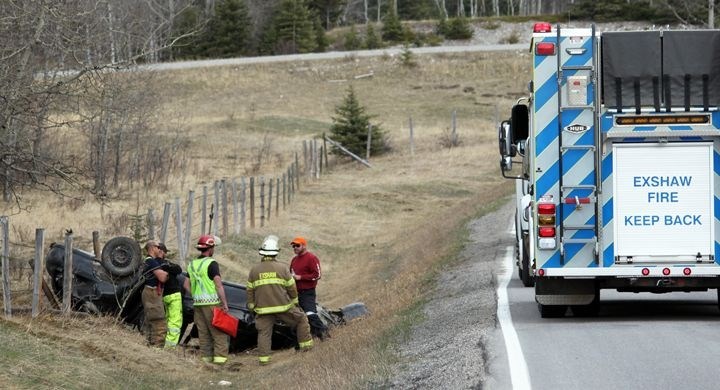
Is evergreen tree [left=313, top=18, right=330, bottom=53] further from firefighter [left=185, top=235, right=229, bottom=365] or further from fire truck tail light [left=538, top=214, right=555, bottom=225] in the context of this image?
fire truck tail light [left=538, top=214, right=555, bottom=225]

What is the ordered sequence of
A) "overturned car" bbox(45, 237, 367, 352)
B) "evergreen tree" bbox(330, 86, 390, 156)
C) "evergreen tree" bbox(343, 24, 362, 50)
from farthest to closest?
"evergreen tree" bbox(343, 24, 362, 50), "evergreen tree" bbox(330, 86, 390, 156), "overturned car" bbox(45, 237, 367, 352)

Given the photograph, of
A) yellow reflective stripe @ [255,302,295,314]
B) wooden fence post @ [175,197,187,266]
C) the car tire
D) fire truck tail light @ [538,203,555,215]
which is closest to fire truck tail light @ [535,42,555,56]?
fire truck tail light @ [538,203,555,215]

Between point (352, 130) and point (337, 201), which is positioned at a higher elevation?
point (352, 130)

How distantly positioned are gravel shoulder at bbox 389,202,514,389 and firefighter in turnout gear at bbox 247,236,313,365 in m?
1.71

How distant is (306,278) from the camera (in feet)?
54.4

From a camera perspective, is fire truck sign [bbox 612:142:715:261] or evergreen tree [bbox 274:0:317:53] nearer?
fire truck sign [bbox 612:142:715:261]

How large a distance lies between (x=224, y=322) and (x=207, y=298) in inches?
15.6

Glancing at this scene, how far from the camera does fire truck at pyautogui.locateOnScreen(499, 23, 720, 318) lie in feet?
41.3

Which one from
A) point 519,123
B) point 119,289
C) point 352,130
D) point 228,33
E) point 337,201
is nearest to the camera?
point 519,123

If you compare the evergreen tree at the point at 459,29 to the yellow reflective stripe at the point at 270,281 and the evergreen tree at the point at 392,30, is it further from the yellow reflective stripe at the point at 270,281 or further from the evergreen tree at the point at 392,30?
the yellow reflective stripe at the point at 270,281

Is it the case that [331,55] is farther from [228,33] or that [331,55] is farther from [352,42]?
[228,33]

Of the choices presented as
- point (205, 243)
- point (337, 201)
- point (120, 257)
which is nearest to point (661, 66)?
point (205, 243)

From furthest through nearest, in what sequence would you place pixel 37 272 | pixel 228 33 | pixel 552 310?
pixel 228 33
pixel 37 272
pixel 552 310

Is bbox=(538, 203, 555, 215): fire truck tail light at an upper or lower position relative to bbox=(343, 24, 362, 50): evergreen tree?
lower
